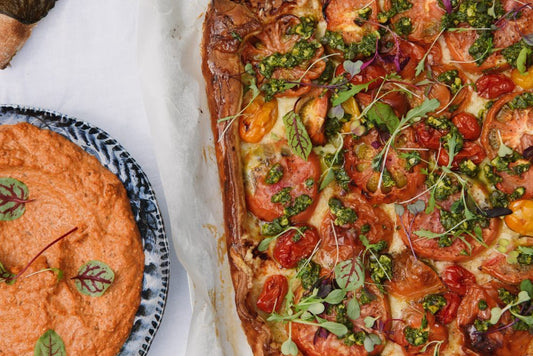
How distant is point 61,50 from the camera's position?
14.3 feet

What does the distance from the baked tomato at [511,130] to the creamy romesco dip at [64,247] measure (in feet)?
7.57

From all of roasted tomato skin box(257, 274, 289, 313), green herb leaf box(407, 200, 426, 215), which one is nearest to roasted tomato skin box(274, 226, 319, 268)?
roasted tomato skin box(257, 274, 289, 313)

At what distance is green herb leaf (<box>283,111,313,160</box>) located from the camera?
352cm

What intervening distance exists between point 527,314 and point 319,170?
1502 millimetres

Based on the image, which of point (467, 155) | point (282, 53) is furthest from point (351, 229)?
point (282, 53)

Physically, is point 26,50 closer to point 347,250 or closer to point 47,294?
point 47,294

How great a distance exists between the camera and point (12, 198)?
3793mm

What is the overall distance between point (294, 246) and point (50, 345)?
1.67 meters

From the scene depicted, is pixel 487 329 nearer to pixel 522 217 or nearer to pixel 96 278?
pixel 522 217

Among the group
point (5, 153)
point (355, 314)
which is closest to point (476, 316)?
point (355, 314)

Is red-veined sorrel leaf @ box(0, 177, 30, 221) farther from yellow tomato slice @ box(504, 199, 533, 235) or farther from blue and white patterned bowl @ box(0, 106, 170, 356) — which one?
yellow tomato slice @ box(504, 199, 533, 235)

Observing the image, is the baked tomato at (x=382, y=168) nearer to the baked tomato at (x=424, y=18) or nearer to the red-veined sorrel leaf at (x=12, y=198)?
the baked tomato at (x=424, y=18)

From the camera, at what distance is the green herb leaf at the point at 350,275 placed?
351 cm

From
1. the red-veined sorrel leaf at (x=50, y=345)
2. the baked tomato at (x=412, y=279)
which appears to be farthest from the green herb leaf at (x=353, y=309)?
the red-veined sorrel leaf at (x=50, y=345)
